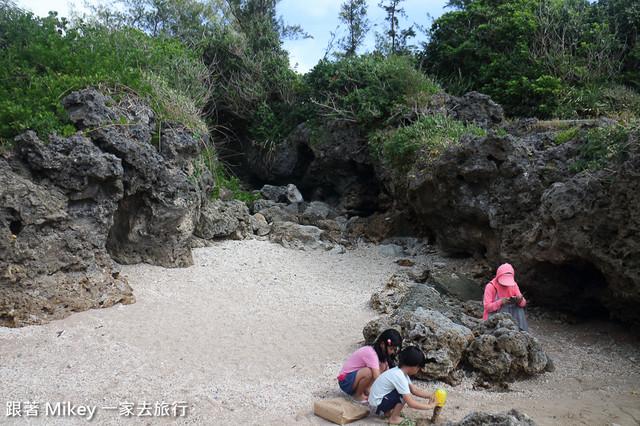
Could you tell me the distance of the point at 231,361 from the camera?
5742 millimetres

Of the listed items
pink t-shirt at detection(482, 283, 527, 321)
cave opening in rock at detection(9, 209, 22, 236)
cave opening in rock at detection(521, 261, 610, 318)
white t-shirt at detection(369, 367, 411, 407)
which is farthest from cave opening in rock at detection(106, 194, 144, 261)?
cave opening in rock at detection(521, 261, 610, 318)

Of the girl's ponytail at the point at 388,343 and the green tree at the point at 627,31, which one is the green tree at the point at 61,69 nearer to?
the girl's ponytail at the point at 388,343

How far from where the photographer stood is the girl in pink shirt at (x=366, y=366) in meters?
4.74

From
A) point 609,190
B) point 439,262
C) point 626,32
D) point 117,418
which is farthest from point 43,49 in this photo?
point 626,32

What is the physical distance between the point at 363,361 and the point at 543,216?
401 cm

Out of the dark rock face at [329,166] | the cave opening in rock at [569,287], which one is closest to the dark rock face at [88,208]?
the dark rock face at [329,166]

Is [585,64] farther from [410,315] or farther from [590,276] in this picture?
[410,315]

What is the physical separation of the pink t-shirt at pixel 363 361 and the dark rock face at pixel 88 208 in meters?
4.23

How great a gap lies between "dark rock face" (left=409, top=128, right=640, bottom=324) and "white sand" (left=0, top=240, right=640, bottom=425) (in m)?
0.72

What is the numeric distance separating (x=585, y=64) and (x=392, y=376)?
523 inches

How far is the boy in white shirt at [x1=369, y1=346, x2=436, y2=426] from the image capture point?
4312 millimetres

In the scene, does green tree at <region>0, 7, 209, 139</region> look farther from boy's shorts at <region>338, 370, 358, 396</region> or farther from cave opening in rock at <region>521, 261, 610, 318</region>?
cave opening in rock at <region>521, 261, 610, 318</region>

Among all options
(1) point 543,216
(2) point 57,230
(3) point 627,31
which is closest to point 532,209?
(1) point 543,216

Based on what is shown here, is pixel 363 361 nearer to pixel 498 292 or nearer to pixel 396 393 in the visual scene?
pixel 396 393
